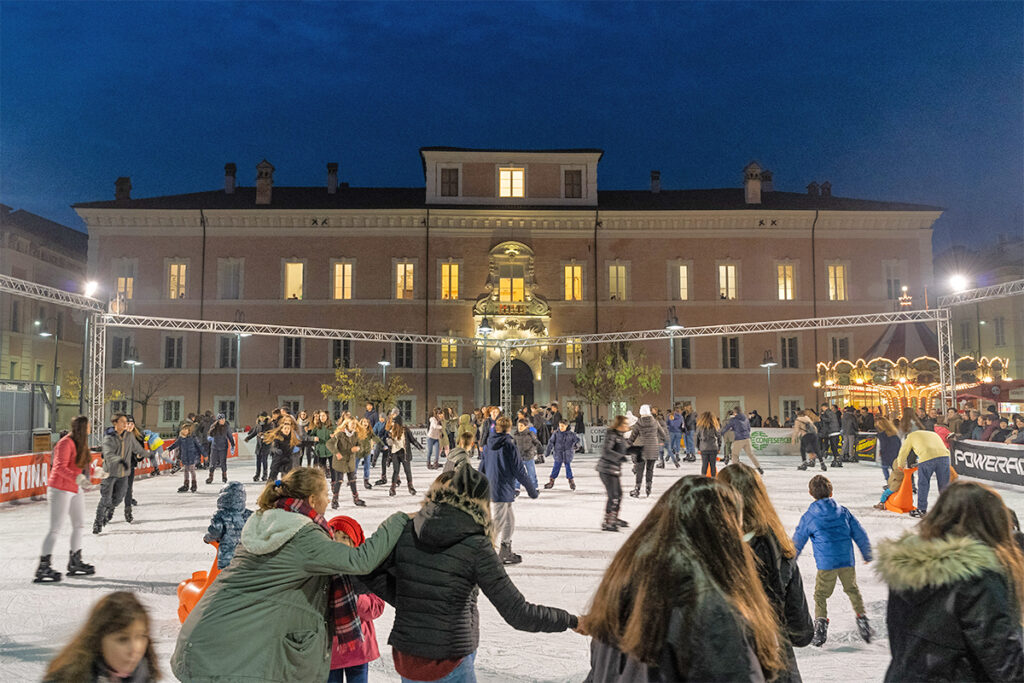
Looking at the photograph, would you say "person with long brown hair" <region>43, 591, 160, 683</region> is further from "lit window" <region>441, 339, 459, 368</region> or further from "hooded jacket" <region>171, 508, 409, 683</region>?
"lit window" <region>441, 339, 459, 368</region>

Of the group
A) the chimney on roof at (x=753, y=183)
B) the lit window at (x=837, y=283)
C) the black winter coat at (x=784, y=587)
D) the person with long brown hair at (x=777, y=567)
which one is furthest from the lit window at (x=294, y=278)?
the black winter coat at (x=784, y=587)

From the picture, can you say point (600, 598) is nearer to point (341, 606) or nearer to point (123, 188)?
point (341, 606)

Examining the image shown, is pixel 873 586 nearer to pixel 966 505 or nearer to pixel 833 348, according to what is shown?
pixel 966 505

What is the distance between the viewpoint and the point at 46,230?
169 ft

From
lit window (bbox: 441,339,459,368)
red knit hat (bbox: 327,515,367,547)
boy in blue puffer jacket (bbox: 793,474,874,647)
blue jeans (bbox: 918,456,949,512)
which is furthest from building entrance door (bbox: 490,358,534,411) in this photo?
red knit hat (bbox: 327,515,367,547)

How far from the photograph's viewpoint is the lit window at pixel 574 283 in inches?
1489

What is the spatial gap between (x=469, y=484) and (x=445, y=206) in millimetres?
35802

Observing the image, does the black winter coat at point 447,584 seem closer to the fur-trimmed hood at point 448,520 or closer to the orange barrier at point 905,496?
the fur-trimmed hood at point 448,520

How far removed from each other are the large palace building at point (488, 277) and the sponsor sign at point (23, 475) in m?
21.3

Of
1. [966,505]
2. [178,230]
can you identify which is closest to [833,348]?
[178,230]

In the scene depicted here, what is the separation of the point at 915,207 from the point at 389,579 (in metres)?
41.6

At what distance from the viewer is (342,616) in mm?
3133

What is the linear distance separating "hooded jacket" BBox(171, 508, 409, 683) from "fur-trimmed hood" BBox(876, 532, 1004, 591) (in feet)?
5.62

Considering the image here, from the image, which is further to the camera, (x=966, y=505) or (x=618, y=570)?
(x=966, y=505)
